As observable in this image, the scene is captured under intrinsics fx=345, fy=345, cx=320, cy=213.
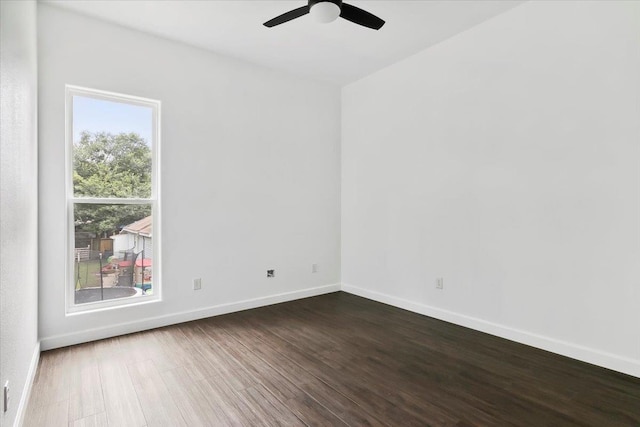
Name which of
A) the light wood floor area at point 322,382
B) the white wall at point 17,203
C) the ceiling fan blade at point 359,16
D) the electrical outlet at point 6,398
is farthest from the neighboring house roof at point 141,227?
the ceiling fan blade at point 359,16

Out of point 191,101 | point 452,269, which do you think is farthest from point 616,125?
point 191,101

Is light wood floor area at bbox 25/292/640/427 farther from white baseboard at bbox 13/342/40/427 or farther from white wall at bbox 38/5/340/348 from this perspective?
white wall at bbox 38/5/340/348

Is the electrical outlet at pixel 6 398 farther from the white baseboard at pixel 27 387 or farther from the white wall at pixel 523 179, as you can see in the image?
the white wall at pixel 523 179

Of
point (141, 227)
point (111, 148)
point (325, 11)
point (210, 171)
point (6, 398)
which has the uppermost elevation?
point (325, 11)

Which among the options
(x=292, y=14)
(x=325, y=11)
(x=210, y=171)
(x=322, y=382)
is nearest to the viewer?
(x=322, y=382)

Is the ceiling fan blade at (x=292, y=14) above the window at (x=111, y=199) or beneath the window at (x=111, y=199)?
above

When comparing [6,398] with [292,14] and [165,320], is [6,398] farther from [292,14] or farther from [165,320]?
[292,14]

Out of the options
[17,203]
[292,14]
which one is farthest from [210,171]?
[17,203]

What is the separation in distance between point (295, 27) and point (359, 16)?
98 cm

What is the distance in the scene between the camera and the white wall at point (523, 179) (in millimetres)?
2576

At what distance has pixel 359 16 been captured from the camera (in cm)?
266

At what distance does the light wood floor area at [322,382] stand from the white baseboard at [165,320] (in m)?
0.11

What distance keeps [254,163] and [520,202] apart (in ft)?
9.44

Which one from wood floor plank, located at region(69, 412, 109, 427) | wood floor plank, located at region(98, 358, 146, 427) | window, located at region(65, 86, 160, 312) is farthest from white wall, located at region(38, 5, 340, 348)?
wood floor plank, located at region(69, 412, 109, 427)
